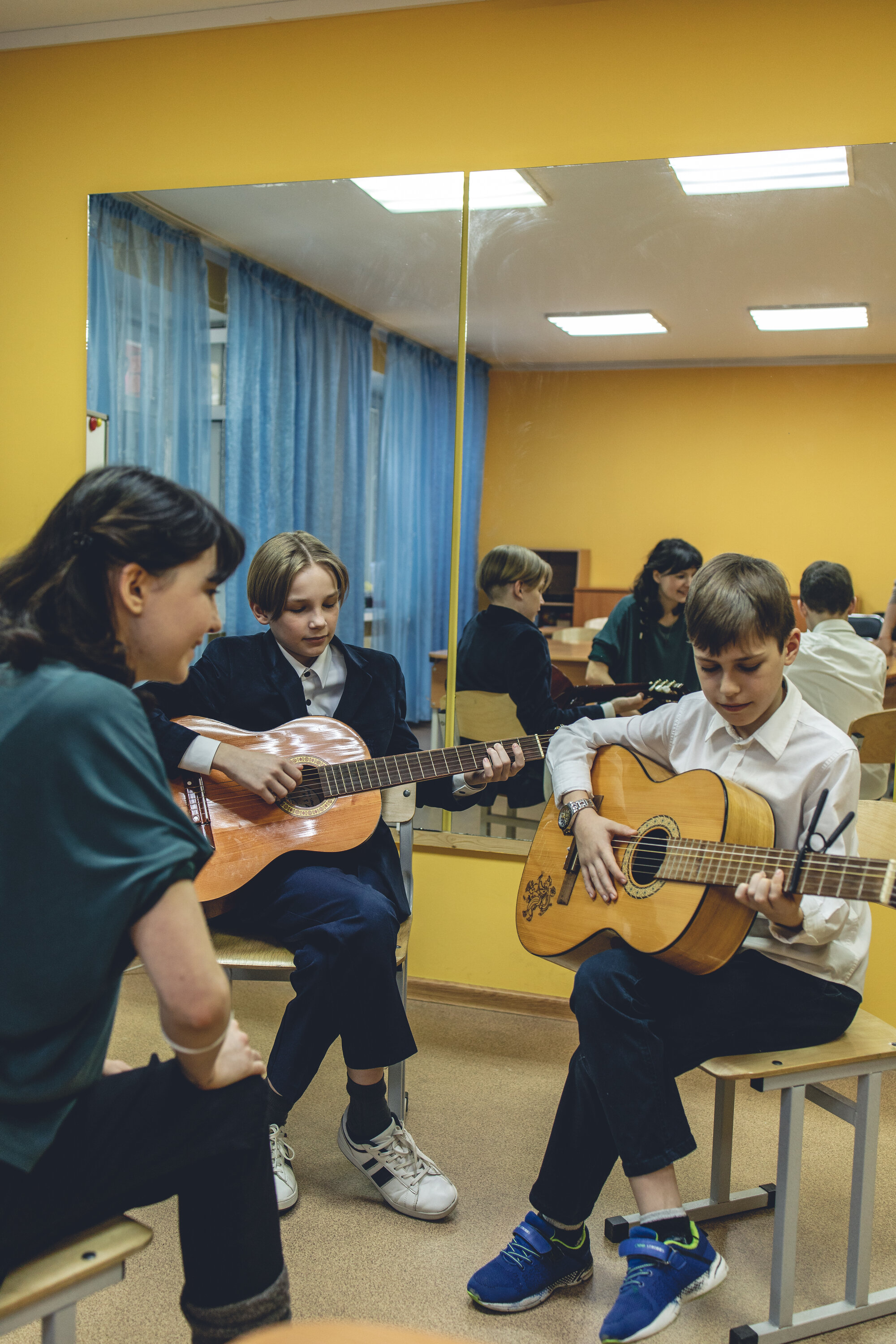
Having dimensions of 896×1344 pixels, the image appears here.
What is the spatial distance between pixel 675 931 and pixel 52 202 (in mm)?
A: 2633

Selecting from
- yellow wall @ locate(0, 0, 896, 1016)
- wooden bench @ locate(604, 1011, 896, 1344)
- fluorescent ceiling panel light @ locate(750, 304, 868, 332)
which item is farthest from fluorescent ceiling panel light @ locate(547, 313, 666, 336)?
wooden bench @ locate(604, 1011, 896, 1344)

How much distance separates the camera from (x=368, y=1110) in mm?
1836

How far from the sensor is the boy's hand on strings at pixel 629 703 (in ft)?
7.90

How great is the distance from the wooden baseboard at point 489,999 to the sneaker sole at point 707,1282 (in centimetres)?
106

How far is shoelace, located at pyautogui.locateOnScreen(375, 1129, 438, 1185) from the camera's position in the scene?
180cm

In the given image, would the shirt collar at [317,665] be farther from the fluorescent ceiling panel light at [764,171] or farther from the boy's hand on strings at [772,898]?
the fluorescent ceiling panel light at [764,171]

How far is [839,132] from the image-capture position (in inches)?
87.6

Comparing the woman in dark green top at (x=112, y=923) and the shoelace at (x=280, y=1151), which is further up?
the woman in dark green top at (x=112, y=923)

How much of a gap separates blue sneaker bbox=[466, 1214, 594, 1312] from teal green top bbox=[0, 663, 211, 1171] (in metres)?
0.92

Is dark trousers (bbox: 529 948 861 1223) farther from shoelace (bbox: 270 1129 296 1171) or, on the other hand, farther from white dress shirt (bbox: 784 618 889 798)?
white dress shirt (bbox: 784 618 889 798)

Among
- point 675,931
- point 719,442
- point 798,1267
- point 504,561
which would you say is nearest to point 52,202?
point 504,561

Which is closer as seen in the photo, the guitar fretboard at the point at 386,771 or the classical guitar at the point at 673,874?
the classical guitar at the point at 673,874

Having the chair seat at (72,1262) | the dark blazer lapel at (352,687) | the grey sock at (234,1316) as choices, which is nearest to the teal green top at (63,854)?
the chair seat at (72,1262)

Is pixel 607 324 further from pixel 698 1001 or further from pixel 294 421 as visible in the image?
pixel 698 1001
